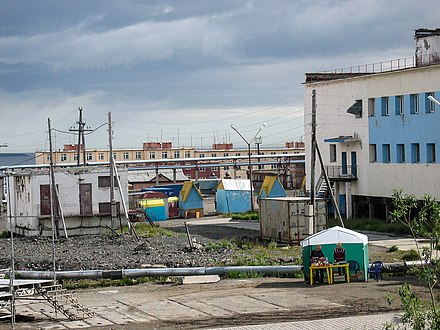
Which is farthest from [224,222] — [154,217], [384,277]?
[384,277]

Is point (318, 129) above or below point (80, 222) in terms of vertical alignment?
above

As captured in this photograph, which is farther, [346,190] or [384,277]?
[346,190]

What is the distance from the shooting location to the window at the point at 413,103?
49.2 meters

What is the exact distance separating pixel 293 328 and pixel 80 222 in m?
33.2

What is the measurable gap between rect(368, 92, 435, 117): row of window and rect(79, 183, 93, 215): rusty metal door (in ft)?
58.6

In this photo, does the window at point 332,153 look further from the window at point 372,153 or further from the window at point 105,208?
the window at point 105,208

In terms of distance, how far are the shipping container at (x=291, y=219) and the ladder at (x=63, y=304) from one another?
57.8ft

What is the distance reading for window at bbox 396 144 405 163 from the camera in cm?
5072

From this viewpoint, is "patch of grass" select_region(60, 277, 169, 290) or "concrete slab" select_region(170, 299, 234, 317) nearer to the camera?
"concrete slab" select_region(170, 299, 234, 317)

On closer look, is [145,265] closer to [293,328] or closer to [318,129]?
[293,328]

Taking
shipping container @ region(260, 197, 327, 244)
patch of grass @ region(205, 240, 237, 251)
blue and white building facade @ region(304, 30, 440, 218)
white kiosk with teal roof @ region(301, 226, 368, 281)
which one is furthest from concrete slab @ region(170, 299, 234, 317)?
blue and white building facade @ region(304, 30, 440, 218)

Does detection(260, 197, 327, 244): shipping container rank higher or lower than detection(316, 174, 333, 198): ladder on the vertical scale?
lower

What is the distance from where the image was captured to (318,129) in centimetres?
5950

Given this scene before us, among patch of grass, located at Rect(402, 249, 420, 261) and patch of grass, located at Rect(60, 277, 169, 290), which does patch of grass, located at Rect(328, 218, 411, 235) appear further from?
patch of grass, located at Rect(60, 277, 169, 290)
